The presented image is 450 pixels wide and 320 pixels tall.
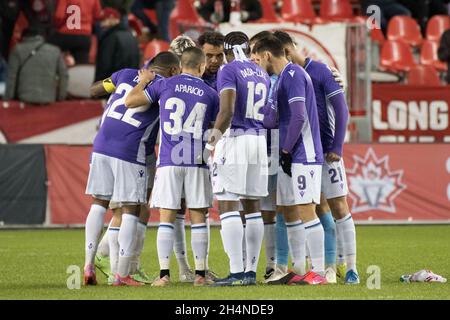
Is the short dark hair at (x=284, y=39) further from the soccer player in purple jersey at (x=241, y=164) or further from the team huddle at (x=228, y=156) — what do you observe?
the soccer player in purple jersey at (x=241, y=164)

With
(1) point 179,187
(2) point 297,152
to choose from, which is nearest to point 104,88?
(1) point 179,187

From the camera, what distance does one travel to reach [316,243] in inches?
420

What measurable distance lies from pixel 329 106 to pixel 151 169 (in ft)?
5.76

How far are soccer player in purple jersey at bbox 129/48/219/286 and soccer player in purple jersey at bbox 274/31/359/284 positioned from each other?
90 cm

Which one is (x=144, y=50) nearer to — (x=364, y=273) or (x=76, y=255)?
(x=76, y=255)

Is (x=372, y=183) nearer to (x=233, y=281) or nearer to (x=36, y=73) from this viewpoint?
(x=36, y=73)

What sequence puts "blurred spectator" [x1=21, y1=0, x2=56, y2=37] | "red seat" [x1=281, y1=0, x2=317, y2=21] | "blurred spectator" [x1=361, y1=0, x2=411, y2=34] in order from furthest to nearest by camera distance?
1. "blurred spectator" [x1=361, y1=0, x2=411, y2=34]
2. "red seat" [x1=281, y1=0, x2=317, y2=21]
3. "blurred spectator" [x1=21, y1=0, x2=56, y2=37]

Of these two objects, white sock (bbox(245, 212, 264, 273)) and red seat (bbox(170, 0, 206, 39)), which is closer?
white sock (bbox(245, 212, 264, 273))

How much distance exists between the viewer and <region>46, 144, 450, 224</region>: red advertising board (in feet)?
61.3

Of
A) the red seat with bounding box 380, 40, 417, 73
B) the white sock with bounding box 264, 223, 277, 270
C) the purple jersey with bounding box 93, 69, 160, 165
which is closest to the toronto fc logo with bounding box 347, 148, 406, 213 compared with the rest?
the red seat with bounding box 380, 40, 417, 73

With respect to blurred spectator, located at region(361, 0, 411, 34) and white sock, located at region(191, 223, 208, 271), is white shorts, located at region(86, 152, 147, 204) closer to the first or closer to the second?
white sock, located at region(191, 223, 208, 271)

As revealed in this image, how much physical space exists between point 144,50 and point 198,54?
12.1 m

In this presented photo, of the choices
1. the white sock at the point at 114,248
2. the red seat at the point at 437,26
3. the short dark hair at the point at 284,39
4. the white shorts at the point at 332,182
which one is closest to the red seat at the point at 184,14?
the red seat at the point at 437,26

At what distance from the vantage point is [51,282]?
11102 millimetres
